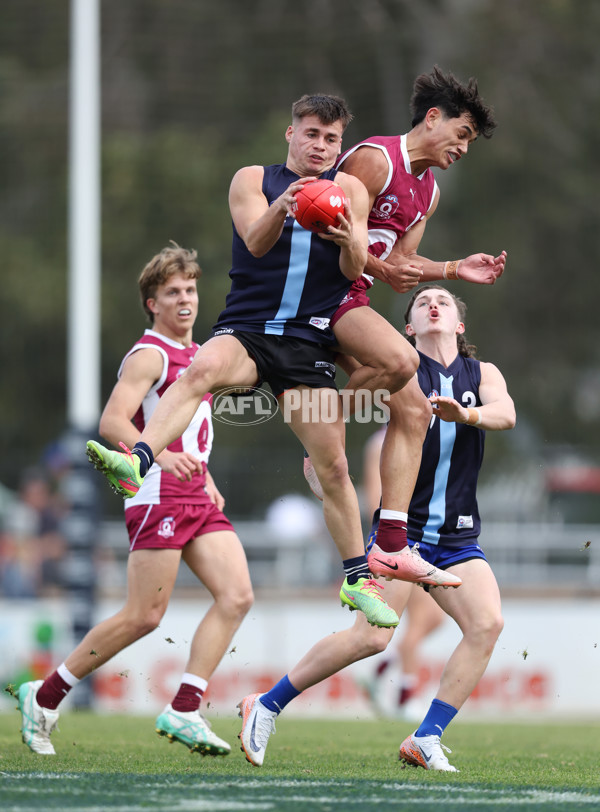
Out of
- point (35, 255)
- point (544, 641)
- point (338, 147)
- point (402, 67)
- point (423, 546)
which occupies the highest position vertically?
point (402, 67)

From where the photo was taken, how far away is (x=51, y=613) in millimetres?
11602

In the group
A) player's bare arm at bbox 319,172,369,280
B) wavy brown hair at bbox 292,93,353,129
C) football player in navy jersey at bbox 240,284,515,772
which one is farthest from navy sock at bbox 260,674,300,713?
wavy brown hair at bbox 292,93,353,129

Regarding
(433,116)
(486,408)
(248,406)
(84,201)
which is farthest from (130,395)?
(84,201)

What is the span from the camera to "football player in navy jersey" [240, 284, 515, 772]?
5812mm

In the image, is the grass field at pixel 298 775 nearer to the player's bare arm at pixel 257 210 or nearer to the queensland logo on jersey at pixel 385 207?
the player's bare arm at pixel 257 210

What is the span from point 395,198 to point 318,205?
0.77 m

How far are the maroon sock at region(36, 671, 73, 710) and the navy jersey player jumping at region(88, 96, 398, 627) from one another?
1660mm

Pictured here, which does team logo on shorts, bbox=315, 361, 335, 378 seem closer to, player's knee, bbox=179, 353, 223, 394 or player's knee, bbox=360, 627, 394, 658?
player's knee, bbox=179, 353, 223, 394

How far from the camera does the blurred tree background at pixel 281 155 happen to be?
20781mm

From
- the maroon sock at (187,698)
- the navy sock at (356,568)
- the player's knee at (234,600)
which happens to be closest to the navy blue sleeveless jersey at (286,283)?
Result: the navy sock at (356,568)

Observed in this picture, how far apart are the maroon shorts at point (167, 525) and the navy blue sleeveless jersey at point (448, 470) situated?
1.14m

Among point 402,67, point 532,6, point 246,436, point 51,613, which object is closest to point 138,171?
point 402,67

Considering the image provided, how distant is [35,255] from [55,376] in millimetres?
2585

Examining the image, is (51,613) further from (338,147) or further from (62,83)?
(62,83)
